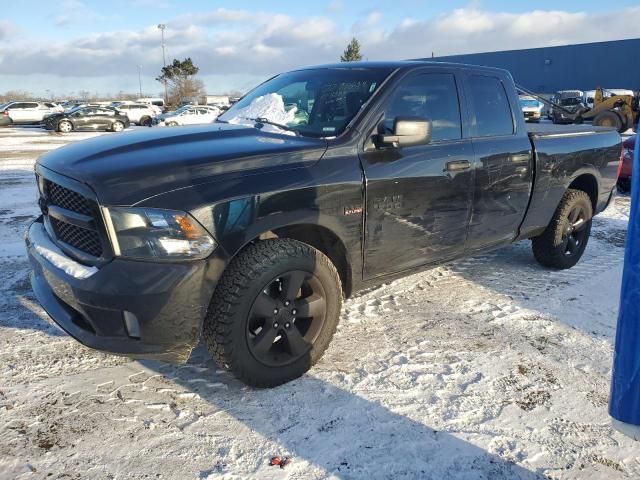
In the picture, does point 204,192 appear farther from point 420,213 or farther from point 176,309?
point 420,213

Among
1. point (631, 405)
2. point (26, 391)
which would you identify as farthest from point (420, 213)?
point (26, 391)

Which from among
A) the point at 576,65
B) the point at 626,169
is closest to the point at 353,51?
the point at 576,65

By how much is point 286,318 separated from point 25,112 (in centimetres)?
3720

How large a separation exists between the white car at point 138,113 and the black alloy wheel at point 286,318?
33.7 metres

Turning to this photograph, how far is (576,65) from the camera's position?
51.5 m

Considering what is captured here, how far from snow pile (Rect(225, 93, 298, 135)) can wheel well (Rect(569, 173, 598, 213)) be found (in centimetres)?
312

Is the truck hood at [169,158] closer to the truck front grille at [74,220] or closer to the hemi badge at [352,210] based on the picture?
the truck front grille at [74,220]

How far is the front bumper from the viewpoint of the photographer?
2561mm

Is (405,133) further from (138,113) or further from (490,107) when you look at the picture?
(138,113)

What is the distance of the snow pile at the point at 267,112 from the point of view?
149 inches

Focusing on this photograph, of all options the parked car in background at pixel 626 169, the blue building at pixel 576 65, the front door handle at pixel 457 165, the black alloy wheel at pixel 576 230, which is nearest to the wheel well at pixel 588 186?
the black alloy wheel at pixel 576 230

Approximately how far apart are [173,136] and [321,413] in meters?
1.88

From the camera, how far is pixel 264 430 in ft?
9.02

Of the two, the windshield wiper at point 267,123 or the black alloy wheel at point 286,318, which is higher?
the windshield wiper at point 267,123
